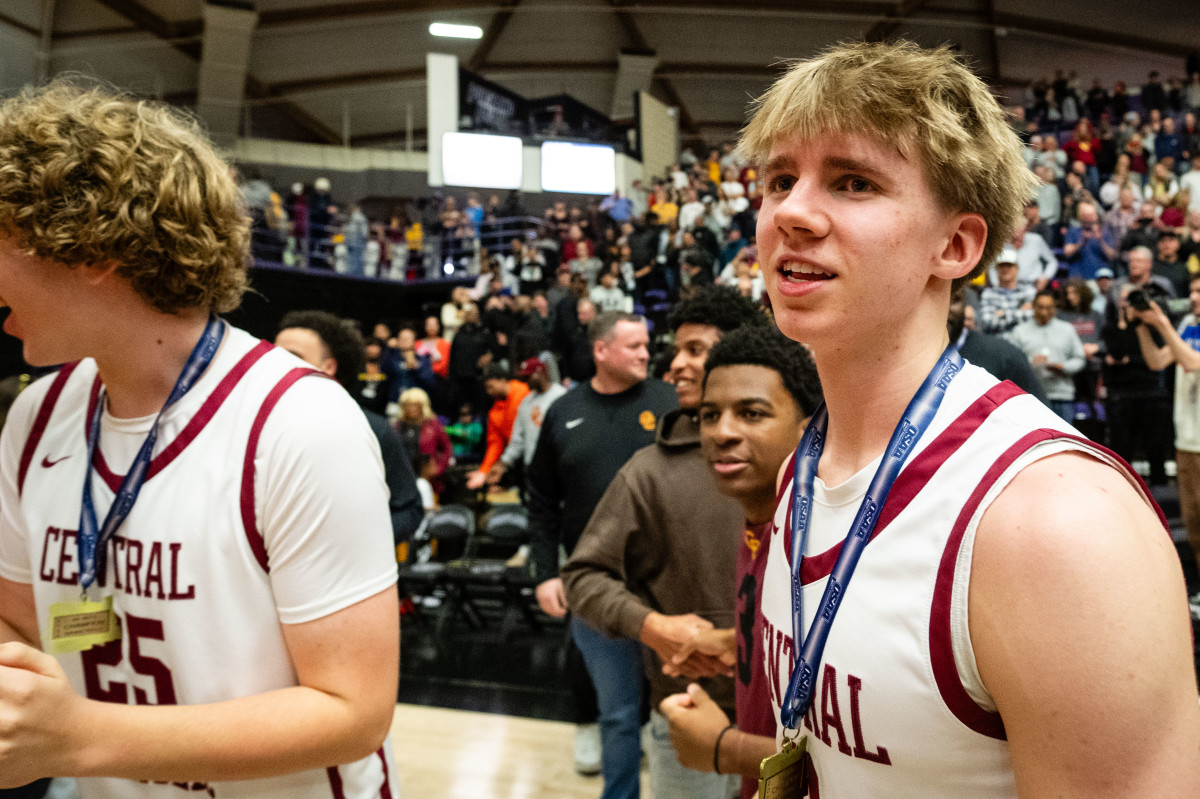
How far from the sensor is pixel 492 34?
1828 centimetres

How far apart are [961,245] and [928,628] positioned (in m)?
0.45

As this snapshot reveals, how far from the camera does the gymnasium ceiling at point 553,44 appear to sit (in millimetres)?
16078

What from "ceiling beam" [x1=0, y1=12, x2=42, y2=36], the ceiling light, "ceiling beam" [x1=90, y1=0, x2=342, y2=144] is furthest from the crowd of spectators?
"ceiling beam" [x1=0, y1=12, x2=42, y2=36]

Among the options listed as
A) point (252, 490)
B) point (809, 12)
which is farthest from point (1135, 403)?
point (809, 12)

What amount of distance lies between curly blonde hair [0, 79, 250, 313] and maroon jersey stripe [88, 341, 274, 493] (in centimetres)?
12

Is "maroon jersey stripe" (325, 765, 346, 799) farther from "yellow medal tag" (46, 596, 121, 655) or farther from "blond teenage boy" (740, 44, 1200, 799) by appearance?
"blond teenage boy" (740, 44, 1200, 799)

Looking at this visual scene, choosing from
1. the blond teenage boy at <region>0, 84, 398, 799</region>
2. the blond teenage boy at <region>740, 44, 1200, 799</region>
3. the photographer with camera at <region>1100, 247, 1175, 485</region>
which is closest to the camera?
the blond teenage boy at <region>740, 44, 1200, 799</region>

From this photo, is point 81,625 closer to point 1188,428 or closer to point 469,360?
point 1188,428

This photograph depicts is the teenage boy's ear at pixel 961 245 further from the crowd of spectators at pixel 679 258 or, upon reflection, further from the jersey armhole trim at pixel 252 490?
the crowd of spectators at pixel 679 258

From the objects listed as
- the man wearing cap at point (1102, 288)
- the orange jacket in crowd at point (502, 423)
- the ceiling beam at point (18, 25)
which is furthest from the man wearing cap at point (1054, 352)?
the ceiling beam at point (18, 25)

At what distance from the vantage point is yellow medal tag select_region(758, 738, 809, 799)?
960mm

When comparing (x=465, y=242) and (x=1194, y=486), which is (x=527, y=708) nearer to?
(x=1194, y=486)

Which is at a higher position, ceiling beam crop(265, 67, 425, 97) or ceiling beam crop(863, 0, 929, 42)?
ceiling beam crop(863, 0, 929, 42)

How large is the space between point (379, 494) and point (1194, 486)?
5099 mm
